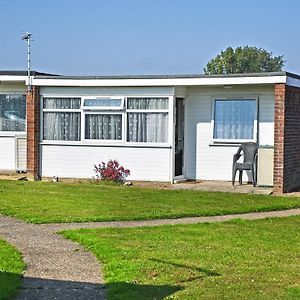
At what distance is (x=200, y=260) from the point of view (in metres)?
10.1

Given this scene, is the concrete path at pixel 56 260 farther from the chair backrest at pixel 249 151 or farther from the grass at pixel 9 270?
the chair backrest at pixel 249 151

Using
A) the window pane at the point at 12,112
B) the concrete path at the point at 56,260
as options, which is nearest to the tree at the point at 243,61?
the window pane at the point at 12,112

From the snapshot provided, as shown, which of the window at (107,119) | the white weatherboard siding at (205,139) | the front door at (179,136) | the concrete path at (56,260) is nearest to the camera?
the concrete path at (56,260)

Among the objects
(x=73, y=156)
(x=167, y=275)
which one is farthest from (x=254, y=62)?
(x=167, y=275)

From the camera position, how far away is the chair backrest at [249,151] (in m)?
19.6

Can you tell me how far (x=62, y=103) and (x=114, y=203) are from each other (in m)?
6.30

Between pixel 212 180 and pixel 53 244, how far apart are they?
994cm

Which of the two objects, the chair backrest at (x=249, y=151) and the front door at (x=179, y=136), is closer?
the chair backrest at (x=249, y=151)

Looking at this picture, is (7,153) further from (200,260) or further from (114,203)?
(200,260)

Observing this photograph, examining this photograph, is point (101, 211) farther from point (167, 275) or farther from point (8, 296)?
point (8, 296)

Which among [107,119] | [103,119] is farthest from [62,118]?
[107,119]

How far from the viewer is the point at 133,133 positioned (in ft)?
69.0

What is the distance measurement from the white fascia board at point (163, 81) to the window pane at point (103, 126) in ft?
3.13

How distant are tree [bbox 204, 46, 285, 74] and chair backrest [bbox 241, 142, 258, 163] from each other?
53880 mm
